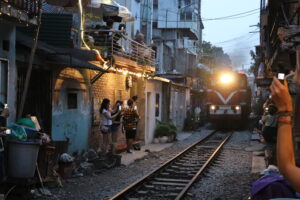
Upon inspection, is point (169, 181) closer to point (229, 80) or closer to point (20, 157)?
point (20, 157)

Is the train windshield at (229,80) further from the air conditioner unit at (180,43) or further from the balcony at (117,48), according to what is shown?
the air conditioner unit at (180,43)

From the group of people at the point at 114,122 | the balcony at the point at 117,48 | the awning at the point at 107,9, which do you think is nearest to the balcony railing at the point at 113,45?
the balcony at the point at 117,48

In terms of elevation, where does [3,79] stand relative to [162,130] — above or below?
above

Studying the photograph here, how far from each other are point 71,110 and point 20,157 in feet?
16.3

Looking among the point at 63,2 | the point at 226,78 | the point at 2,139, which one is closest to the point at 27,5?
the point at 2,139

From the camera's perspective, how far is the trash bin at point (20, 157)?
8258mm

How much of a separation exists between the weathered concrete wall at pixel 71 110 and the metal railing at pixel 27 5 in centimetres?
285

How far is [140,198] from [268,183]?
6.33m

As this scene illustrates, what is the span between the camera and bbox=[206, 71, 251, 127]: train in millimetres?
29672

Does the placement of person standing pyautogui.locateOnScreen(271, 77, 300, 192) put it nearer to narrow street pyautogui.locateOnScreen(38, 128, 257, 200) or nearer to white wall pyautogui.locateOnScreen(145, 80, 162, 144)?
narrow street pyautogui.locateOnScreen(38, 128, 257, 200)

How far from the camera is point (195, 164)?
14484 millimetres

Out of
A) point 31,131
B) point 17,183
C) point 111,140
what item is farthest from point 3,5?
point 111,140

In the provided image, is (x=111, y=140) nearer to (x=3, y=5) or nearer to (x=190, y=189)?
(x=190, y=189)

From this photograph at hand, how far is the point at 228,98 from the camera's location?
2986 cm
